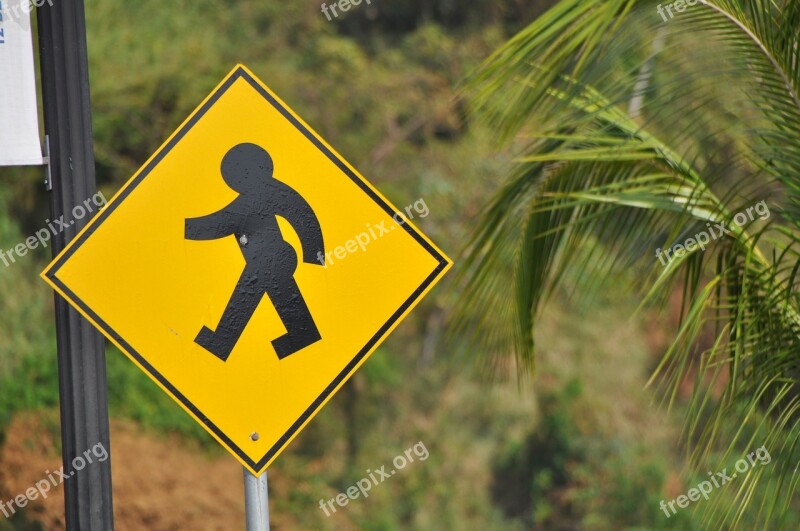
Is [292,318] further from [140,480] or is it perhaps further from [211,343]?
[140,480]

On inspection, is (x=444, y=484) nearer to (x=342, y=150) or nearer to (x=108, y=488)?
(x=342, y=150)

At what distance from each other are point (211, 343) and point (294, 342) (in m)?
0.23

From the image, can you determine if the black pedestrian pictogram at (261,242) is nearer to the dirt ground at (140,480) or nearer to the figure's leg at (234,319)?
the figure's leg at (234,319)

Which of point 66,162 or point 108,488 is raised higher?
point 66,162

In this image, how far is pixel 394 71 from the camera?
1215 cm

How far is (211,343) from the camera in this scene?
2.66 m

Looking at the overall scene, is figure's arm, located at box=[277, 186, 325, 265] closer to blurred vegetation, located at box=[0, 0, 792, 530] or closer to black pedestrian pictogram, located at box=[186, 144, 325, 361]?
black pedestrian pictogram, located at box=[186, 144, 325, 361]

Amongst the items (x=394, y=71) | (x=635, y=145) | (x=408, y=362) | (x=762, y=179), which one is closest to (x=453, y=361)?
(x=408, y=362)

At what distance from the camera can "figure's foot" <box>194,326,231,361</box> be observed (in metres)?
2.66

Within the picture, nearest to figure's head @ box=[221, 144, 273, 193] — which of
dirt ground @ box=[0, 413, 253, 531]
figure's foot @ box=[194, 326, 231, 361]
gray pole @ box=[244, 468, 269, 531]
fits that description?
figure's foot @ box=[194, 326, 231, 361]

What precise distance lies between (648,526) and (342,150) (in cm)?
561

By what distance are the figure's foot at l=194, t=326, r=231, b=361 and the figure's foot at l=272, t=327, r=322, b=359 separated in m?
0.14

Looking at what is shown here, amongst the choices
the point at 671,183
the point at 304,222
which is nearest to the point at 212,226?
the point at 304,222

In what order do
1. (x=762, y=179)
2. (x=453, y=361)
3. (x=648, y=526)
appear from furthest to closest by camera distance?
1. (x=453, y=361)
2. (x=648, y=526)
3. (x=762, y=179)
